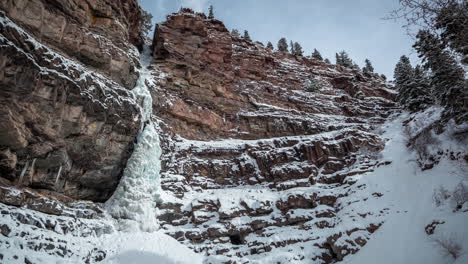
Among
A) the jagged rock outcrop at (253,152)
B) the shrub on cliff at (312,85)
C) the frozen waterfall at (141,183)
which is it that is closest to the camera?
the frozen waterfall at (141,183)

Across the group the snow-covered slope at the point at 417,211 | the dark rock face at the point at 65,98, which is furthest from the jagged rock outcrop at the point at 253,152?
the dark rock face at the point at 65,98

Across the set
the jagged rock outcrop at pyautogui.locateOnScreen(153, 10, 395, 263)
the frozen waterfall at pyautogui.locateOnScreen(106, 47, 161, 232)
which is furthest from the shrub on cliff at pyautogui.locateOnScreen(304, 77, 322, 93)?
the frozen waterfall at pyautogui.locateOnScreen(106, 47, 161, 232)

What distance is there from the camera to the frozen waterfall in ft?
55.4

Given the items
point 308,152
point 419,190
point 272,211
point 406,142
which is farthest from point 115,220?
point 406,142

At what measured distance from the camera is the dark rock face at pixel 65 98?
13312mm

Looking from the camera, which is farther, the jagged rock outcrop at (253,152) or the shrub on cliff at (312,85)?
the shrub on cliff at (312,85)

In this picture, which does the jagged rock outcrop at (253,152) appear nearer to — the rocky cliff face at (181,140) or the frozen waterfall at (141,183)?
the rocky cliff face at (181,140)

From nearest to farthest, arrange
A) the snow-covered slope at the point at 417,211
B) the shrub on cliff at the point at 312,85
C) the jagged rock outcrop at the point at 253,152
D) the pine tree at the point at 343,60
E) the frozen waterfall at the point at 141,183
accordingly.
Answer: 1. the snow-covered slope at the point at 417,211
2. the frozen waterfall at the point at 141,183
3. the jagged rock outcrop at the point at 253,152
4. the shrub on cliff at the point at 312,85
5. the pine tree at the point at 343,60

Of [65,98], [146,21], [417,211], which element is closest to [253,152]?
[417,211]

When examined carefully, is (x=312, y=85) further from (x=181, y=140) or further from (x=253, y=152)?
(x=181, y=140)

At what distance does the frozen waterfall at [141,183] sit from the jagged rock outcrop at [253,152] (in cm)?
135

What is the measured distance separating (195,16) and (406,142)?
92.9 ft

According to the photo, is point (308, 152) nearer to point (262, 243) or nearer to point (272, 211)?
point (272, 211)

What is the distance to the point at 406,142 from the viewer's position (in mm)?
24625
